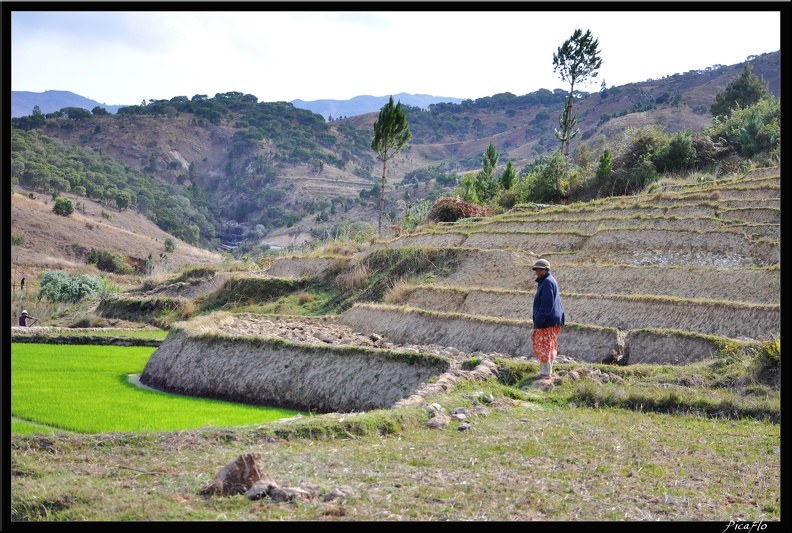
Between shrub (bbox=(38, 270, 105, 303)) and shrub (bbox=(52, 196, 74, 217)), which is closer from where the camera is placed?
shrub (bbox=(38, 270, 105, 303))

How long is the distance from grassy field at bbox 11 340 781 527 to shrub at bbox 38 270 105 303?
87.9 ft

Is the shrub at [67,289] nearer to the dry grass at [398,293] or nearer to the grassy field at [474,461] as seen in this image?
the dry grass at [398,293]

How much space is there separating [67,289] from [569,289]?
25.3 meters

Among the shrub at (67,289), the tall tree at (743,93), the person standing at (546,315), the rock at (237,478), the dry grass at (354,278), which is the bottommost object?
the shrub at (67,289)

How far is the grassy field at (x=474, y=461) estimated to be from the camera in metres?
5.35

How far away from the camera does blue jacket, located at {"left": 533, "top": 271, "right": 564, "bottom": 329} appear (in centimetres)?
1060

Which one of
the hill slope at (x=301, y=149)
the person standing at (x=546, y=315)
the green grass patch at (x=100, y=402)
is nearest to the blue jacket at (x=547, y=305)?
the person standing at (x=546, y=315)

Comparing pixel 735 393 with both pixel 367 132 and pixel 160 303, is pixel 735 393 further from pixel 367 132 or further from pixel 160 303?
pixel 367 132

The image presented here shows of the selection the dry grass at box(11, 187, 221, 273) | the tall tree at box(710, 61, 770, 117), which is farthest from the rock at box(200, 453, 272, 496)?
the tall tree at box(710, 61, 770, 117)

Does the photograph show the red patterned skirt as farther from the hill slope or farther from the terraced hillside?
the hill slope

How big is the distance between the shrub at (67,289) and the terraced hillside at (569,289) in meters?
10.5

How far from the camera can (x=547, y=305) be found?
34.9 ft

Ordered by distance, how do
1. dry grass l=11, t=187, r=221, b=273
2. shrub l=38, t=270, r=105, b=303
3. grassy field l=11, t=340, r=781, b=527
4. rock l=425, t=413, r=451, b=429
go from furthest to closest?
dry grass l=11, t=187, r=221, b=273 < shrub l=38, t=270, r=105, b=303 < rock l=425, t=413, r=451, b=429 < grassy field l=11, t=340, r=781, b=527

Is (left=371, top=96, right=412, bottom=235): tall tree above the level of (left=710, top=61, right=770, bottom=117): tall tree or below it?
below
